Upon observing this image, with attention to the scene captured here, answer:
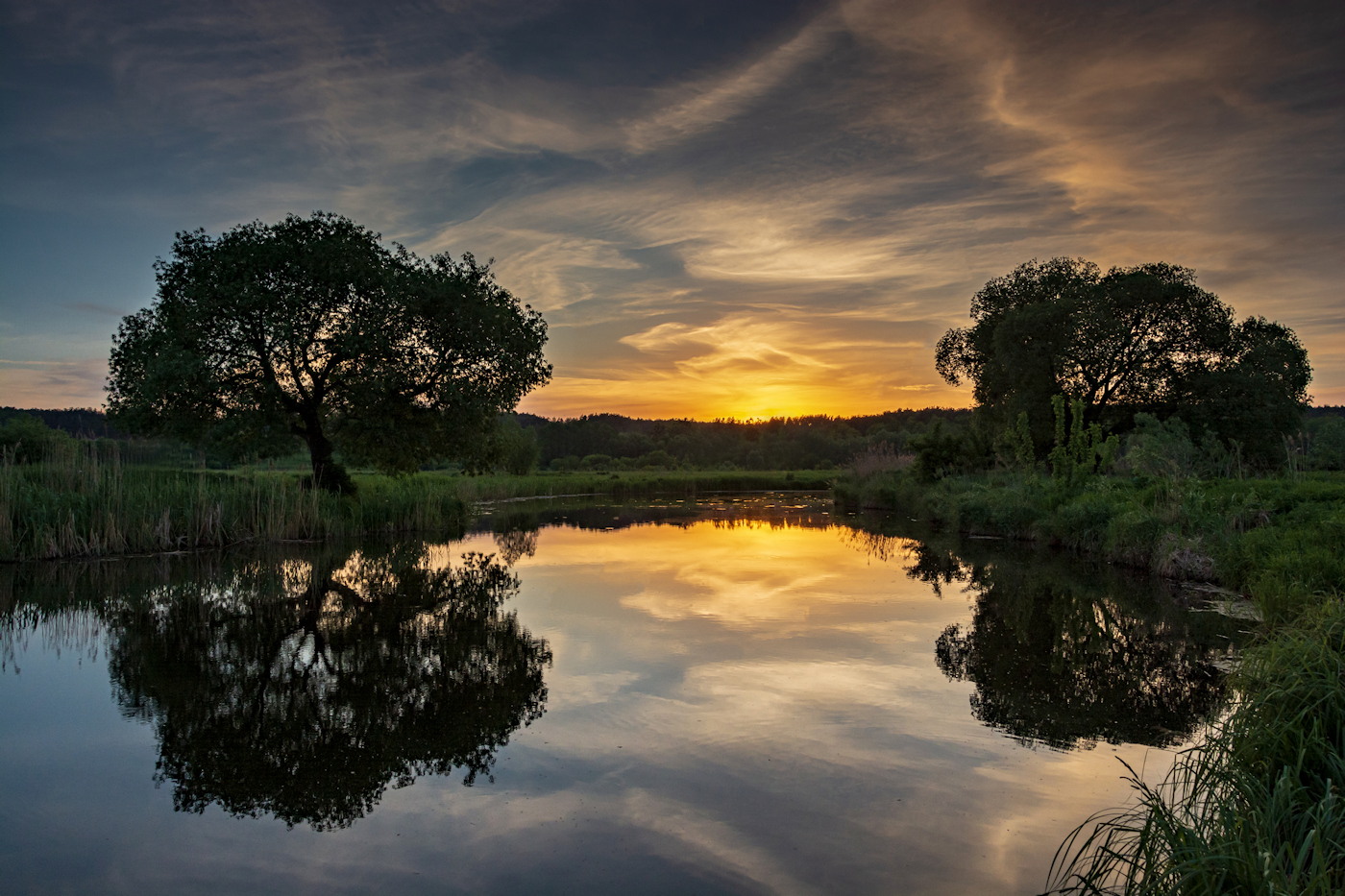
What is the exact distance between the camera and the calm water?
12.4ft

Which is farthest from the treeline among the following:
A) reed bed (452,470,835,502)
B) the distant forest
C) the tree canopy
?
the tree canopy

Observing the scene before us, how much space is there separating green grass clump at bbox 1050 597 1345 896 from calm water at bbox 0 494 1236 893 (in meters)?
0.56

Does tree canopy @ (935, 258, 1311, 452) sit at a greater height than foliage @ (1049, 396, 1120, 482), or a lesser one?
greater

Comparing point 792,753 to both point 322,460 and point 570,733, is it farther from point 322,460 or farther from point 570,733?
point 322,460

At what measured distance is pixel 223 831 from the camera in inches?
159

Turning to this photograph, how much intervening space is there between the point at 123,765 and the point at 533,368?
1584cm

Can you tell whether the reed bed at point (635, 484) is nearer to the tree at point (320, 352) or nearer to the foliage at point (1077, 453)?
the tree at point (320, 352)

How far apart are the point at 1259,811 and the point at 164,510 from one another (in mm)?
16552

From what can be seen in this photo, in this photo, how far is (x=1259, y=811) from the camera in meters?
2.96

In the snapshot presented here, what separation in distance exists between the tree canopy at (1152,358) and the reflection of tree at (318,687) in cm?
2236

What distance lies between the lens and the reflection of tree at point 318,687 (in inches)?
184

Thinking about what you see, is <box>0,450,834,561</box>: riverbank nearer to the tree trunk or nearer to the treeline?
the tree trunk

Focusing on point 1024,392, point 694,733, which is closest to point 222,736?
point 694,733

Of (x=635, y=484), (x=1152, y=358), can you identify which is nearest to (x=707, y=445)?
(x=635, y=484)
